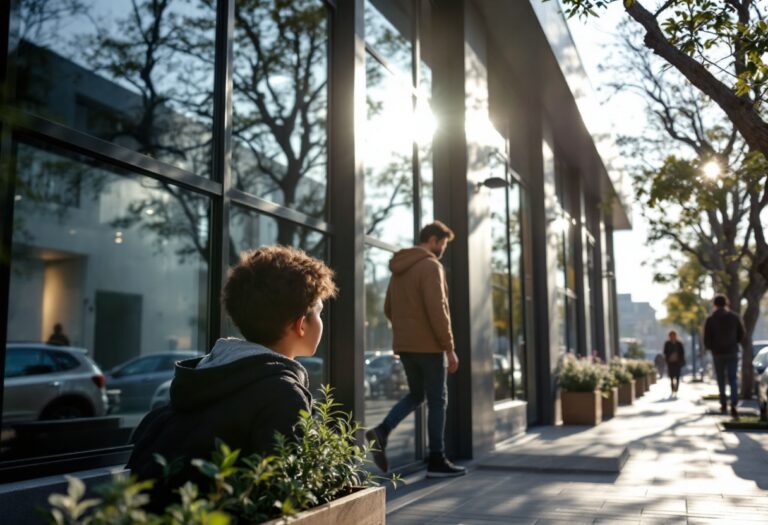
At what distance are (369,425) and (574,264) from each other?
11.9 m

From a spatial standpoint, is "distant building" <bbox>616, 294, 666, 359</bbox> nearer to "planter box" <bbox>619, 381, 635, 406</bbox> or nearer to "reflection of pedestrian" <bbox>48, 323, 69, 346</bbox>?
"planter box" <bbox>619, 381, 635, 406</bbox>

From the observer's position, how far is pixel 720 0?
4.95 meters

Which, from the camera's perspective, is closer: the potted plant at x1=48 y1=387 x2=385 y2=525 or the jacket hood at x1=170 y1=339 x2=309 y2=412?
the potted plant at x1=48 y1=387 x2=385 y2=525

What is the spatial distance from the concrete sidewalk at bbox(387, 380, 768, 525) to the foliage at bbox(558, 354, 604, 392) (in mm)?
2975

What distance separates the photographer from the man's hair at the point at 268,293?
2.13 m

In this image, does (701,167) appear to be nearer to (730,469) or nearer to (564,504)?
(730,469)

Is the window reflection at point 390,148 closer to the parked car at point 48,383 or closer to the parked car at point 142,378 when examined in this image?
the parked car at point 48,383

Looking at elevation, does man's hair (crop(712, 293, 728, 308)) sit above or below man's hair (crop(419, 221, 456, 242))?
below

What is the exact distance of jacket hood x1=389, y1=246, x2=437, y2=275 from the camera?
6381 mm

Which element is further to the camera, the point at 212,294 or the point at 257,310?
the point at 212,294

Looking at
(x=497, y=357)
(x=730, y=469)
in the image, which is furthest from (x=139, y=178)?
(x=730, y=469)

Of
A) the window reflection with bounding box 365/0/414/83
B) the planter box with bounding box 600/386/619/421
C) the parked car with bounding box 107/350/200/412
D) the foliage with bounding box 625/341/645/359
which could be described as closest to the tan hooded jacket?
the window reflection with bounding box 365/0/414/83

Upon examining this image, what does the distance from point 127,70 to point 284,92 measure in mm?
5125

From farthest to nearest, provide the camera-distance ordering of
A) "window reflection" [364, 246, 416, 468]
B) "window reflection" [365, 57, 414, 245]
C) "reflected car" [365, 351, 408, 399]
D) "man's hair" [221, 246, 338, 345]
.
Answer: "window reflection" [365, 57, 414, 245]
"reflected car" [365, 351, 408, 399]
"window reflection" [364, 246, 416, 468]
"man's hair" [221, 246, 338, 345]
